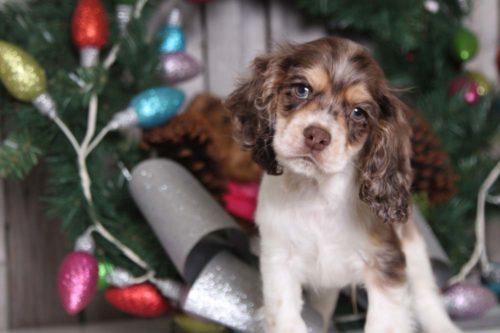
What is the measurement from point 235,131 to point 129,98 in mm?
787

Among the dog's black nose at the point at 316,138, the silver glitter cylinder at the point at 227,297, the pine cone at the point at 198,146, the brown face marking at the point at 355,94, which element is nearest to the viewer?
the dog's black nose at the point at 316,138

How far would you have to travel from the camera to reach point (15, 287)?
3152 millimetres

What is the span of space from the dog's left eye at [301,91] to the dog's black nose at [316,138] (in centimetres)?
16

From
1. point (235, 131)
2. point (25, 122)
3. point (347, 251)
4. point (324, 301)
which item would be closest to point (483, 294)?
point (324, 301)

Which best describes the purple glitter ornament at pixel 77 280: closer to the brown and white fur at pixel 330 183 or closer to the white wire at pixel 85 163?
the white wire at pixel 85 163

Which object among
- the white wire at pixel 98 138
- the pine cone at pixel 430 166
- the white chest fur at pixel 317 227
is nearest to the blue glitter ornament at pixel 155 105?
the white wire at pixel 98 138

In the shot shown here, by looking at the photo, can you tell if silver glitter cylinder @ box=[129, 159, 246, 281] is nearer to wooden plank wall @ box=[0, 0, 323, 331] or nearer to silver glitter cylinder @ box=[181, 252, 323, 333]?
silver glitter cylinder @ box=[181, 252, 323, 333]

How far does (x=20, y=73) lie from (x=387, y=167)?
1.28 metres

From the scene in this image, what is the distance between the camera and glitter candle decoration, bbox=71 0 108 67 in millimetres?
2529

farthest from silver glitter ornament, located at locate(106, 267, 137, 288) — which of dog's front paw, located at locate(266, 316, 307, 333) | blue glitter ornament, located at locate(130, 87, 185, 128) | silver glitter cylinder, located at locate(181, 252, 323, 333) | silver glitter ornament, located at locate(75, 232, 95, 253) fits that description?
dog's front paw, located at locate(266, 316, 307, 333)

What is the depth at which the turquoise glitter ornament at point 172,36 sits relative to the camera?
9.33 ft

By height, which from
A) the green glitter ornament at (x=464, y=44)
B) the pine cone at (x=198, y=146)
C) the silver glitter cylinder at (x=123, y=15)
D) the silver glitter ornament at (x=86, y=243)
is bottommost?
the silver glitter ornament at (x=86, y=243)

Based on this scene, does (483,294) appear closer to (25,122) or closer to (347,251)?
(347,251)

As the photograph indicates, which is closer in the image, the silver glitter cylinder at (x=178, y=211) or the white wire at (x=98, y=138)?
the silver glitter cylinder at (x=178, y=211)
